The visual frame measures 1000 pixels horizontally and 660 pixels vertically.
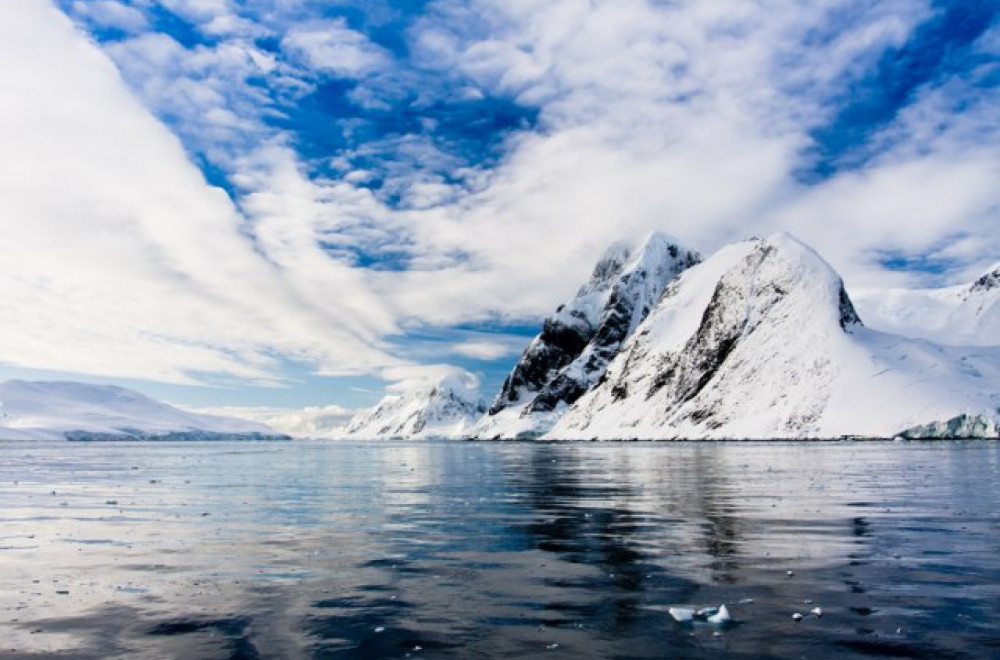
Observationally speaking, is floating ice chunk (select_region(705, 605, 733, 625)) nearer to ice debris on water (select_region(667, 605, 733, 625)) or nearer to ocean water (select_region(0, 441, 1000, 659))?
ice debris on water (select_region(667, 605, 733, 625))

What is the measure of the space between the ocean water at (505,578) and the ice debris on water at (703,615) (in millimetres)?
230

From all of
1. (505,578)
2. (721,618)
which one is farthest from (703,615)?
(505,578)

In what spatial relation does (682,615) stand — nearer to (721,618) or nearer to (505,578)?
A: (721,618)

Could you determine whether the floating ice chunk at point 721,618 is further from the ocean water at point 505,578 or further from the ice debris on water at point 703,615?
the ocean water at point 505,578

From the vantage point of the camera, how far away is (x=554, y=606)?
13031mm

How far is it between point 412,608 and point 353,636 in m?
1.92

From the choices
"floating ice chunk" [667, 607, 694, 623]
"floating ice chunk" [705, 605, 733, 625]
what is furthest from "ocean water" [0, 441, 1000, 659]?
"floating ice chunk" [667, 607, 694, 623]

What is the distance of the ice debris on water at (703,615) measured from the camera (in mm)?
11570

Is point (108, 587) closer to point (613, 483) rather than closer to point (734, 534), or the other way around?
point (734, 534)

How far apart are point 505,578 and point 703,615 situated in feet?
16.5

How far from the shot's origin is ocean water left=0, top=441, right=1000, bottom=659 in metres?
10.8

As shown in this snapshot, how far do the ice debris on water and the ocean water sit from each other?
0.23m

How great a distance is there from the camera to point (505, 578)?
15688 millimetres

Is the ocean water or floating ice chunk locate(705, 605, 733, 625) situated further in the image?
floating ice chunk locate(705, 605, 733, 625)
